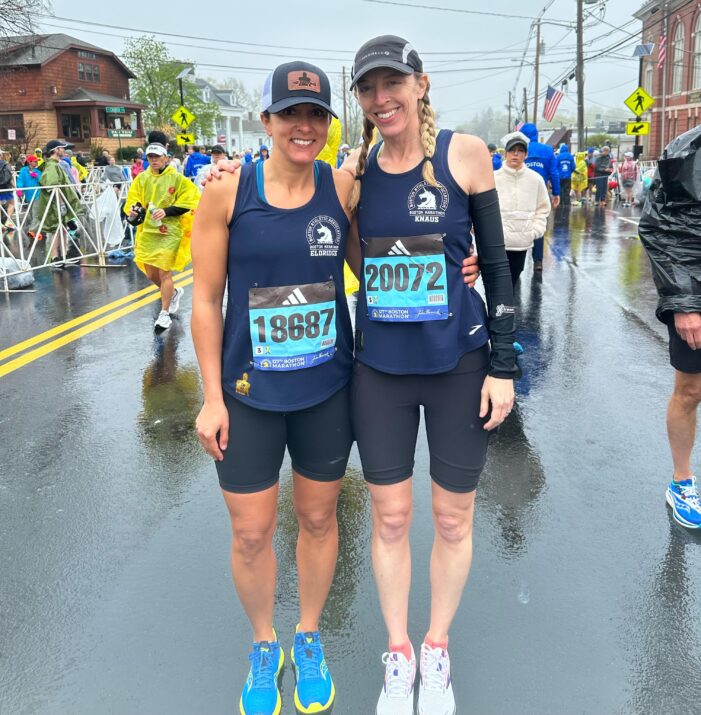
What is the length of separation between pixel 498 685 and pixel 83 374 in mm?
4884

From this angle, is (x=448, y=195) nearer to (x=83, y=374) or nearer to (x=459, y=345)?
(x=459, y=345)

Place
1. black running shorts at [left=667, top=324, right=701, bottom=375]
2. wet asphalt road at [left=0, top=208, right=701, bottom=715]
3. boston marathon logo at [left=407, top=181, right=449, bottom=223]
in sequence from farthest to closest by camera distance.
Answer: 1. black running shorts at [left=667, top=324, right=701, bottom=375]
2. wet asphalt road at [left=0, top=208, right=701, bottom=715]
3. boston marathon logo at [left=407, top=181, right=449, bottom=223]

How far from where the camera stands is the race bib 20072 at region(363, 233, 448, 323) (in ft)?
7.68

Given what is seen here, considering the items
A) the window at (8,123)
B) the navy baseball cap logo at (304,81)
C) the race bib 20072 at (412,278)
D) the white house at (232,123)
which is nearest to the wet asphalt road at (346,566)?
the race bib 20072 at (412,278)

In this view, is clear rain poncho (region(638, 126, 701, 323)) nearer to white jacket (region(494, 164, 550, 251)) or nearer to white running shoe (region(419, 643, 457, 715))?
white running shoe (region(419, 643, 457, 715))

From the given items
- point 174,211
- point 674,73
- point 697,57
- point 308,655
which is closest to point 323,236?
point 308,655

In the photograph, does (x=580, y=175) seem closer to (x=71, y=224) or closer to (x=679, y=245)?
(x=71, y=224)

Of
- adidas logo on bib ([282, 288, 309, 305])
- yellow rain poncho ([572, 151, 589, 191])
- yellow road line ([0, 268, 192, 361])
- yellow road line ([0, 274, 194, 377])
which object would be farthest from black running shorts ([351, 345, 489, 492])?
yellow rain poncho ([572, 151, 589, 191])

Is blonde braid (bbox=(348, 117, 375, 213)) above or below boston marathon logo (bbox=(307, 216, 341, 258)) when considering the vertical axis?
above

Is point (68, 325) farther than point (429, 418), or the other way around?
point (68, 325)

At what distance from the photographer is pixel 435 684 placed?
2.44 m

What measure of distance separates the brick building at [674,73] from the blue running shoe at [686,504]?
41835 mm

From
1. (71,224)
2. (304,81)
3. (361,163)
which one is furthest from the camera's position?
(71,224)

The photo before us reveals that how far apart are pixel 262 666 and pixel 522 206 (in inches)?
227
